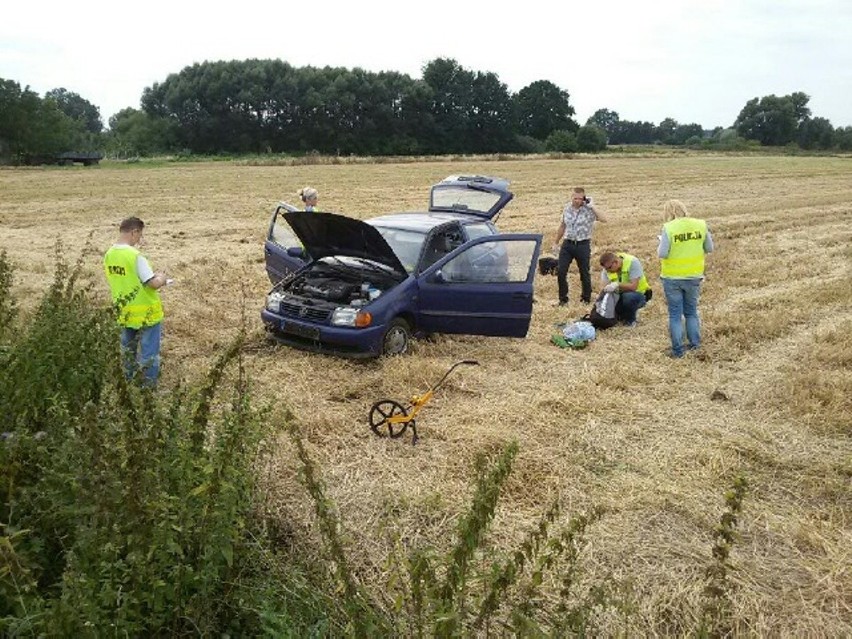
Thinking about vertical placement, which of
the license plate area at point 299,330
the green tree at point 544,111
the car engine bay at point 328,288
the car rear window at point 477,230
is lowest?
the license plate area at point 299,330

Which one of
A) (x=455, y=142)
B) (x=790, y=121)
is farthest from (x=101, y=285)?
(x=790, y=121)

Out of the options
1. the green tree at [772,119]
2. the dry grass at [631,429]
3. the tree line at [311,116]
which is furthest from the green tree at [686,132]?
the dry grass at [631,429]

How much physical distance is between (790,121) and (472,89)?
153ft

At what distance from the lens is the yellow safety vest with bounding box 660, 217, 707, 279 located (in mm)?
7812

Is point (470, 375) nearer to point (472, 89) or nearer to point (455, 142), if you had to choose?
point (455, 142)

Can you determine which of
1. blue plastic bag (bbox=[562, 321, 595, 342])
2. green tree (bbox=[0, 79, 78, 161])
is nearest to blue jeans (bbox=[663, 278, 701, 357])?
blue plastic bag (bbox=[562, 321, 595, 342])

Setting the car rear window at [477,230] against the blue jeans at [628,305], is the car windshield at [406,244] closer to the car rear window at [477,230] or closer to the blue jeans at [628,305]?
the car rear window at [477,230]

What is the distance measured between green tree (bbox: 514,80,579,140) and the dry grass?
80.0m

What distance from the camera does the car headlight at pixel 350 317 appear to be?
7047mm

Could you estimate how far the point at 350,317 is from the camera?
7.11m

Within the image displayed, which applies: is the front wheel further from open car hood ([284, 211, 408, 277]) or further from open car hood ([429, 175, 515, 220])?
open car hood ([429, 175, 515, 220])

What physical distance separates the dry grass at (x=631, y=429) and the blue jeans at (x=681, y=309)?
288 mm

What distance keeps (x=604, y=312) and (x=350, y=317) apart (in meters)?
3.41

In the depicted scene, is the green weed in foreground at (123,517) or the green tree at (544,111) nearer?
the green weed in foreground at (123,517)
